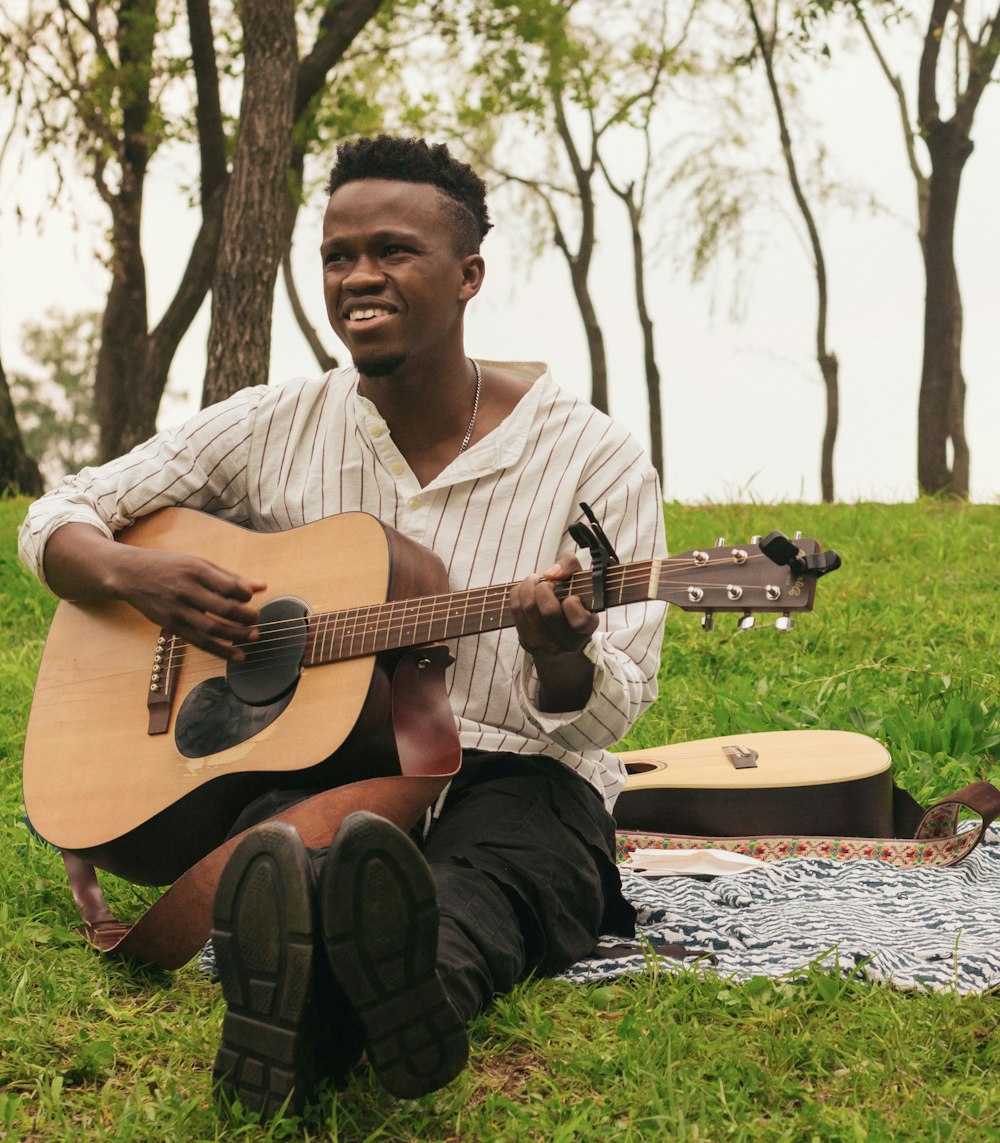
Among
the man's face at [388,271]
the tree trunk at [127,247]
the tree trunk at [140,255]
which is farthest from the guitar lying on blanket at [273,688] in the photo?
the tree trunk at [127,247]

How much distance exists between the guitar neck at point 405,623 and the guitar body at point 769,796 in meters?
1.38

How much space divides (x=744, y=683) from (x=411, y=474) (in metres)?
2.71

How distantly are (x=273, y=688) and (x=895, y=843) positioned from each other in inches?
76.7

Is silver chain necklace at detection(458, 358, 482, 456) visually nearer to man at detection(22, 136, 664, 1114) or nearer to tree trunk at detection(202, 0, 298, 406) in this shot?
man at detection(22, 136, 664, 1114)

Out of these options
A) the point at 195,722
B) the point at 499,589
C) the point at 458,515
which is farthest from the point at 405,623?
the point at 195,722

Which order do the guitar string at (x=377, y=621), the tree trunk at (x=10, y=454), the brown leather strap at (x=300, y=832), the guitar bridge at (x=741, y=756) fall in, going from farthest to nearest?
the tree trunk at (x=10, y=454) < the guitar bridge at (x=741, y=756) < the guitar string at (x=377, y=621) < the brown leather strap at (x=300, y=832)

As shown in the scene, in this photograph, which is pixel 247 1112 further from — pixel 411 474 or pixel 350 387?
pixel 350 387

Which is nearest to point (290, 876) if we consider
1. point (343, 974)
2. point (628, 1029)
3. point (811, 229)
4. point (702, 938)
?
point (343, 974)

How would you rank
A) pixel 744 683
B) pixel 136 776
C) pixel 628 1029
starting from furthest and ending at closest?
pixel 744 683
pixel 136 776
pixel 628 1029

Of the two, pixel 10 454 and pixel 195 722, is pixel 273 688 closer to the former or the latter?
pixel 195 722

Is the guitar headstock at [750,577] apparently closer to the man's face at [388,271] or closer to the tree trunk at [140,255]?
the man's face at [388,271]

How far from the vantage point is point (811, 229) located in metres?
17.9

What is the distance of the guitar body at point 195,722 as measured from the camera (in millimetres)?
2947

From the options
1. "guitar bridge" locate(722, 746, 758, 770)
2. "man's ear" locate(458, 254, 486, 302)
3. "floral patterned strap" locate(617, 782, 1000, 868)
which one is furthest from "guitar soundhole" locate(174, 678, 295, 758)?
"guitar bridge" locate(722, 746, 758, 770)
